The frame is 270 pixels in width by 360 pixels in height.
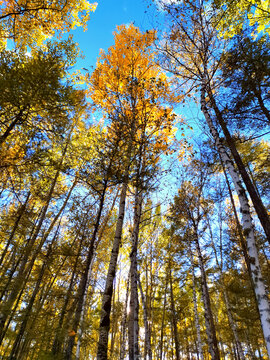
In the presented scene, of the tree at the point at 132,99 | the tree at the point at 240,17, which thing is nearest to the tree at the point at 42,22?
the tree at the point at 132,99

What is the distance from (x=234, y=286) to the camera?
41.5ft

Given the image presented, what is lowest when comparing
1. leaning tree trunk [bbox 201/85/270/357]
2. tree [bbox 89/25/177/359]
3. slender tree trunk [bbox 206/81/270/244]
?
leaning tree trunk [bbox 201/85/270/357]

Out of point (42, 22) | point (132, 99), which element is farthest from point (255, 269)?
point (42, 22)

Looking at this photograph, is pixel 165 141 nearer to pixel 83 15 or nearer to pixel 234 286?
pixel 83 15

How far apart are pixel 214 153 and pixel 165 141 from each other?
6.63 feet

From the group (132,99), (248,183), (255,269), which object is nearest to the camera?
(255,269)

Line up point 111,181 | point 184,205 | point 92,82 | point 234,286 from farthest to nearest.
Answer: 1. point 234,286
2. point 184,205
3. point 92,82
4. point 111,181

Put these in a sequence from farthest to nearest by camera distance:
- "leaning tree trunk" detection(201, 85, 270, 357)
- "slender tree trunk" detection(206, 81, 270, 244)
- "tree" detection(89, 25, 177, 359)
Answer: "tree" detection(89, 25, 177, 359)
"slender tree trunk" detection(206, 81, 270, 244)
"leaning tree trunk" detection(201, 85, 270, 357)

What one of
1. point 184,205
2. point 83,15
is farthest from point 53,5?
point 184,205

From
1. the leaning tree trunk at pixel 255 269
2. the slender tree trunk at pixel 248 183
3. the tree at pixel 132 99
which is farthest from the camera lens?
the tree at pixel 132 99

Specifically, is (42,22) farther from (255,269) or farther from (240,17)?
(255,269)

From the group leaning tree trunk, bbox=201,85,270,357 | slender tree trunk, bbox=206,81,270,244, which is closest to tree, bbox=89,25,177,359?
slender tree trunk, bbox=206,81,270,244

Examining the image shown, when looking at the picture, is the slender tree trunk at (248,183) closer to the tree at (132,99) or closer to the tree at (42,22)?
the tree at (132,99)

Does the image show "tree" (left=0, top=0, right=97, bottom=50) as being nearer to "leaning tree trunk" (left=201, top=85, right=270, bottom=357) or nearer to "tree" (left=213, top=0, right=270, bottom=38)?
"tree" (left=213, top=0, right=270, bottom=38)
